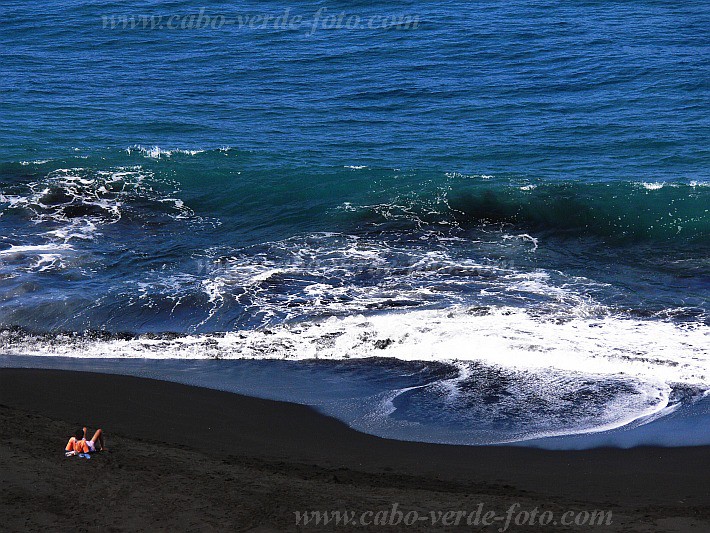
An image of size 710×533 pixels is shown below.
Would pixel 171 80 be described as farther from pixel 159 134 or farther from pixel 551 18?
pixel 551 18

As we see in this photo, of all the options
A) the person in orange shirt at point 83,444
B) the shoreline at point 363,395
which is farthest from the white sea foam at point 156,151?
the person in orange shirt at point 83,444

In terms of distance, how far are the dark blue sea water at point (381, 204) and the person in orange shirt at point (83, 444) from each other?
13.7ft

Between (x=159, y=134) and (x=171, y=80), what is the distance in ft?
21.8

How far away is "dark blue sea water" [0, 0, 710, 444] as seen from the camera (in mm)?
22703

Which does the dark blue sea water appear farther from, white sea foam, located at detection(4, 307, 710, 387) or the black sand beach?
the black sand beach

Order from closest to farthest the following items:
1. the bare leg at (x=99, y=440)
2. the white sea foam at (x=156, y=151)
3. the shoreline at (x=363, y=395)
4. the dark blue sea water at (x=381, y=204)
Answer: the bare leg at (x=99, y=440), the shoreline at (x=363, y=395), the dark blue sea water at (x=381, y=204), the white sea foam at (x=156, y=151)

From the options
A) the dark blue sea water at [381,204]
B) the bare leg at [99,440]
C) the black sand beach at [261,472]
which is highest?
the dark blue sea water at [381,204]

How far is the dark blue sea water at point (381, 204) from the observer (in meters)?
22.7

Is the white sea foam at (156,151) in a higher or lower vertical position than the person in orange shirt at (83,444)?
higher

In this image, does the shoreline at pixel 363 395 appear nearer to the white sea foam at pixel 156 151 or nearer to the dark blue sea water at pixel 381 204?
the dark blue sea water at pixel 381 204

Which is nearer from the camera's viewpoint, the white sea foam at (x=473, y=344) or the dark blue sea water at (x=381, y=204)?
the white sea foam at (x=473, y=344)

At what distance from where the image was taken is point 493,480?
58.5ft

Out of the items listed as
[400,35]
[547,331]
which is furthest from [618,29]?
[547,331]

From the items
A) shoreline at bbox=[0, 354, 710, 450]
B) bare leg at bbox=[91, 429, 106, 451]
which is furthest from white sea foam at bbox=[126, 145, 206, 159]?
bare leg at bbox=[91, 429, 106, 451]
